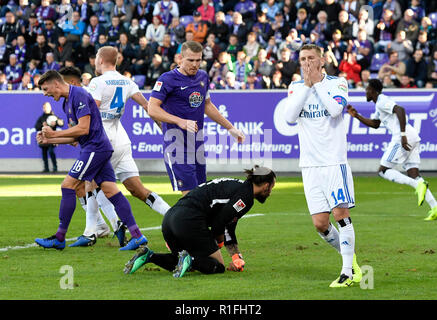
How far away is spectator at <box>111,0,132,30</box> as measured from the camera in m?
29.8

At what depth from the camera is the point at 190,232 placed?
8695 mm

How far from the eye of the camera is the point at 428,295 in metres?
7.52

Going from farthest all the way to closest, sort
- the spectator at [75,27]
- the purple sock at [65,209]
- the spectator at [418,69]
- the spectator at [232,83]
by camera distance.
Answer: the spectator at [75,27] < the spectator at [232,83] < the spectator at [418,69] < the purple sock at [65,209]

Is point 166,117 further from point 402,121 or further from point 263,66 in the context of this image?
point 263,66

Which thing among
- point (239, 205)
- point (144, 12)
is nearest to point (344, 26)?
point (144, 12)

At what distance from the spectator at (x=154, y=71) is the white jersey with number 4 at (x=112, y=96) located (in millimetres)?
15070

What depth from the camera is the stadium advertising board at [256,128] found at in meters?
23.2

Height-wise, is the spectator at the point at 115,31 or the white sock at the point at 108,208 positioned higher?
the spectator at the point at 115,31

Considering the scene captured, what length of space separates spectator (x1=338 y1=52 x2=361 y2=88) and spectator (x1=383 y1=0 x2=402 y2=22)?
2.36m

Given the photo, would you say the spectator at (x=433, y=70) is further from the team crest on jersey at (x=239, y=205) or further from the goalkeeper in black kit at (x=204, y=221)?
the team crest on jersey at (x=239, y=205)

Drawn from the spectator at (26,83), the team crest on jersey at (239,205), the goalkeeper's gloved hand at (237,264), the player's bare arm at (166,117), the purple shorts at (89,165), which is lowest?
the spectator at (26,83)

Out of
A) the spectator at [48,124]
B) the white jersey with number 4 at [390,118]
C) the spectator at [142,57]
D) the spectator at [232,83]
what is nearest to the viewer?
the white jersey with number 4 at [390,118]

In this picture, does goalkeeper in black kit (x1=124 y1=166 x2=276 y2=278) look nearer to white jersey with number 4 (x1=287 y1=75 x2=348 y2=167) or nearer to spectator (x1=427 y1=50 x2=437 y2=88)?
white jersey with number 4 (x1=287 y1=75 x2=348 y2=167)

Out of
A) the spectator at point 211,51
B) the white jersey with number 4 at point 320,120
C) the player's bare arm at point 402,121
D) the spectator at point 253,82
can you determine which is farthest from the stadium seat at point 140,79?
the white jersey with number 4 at point 320,120
